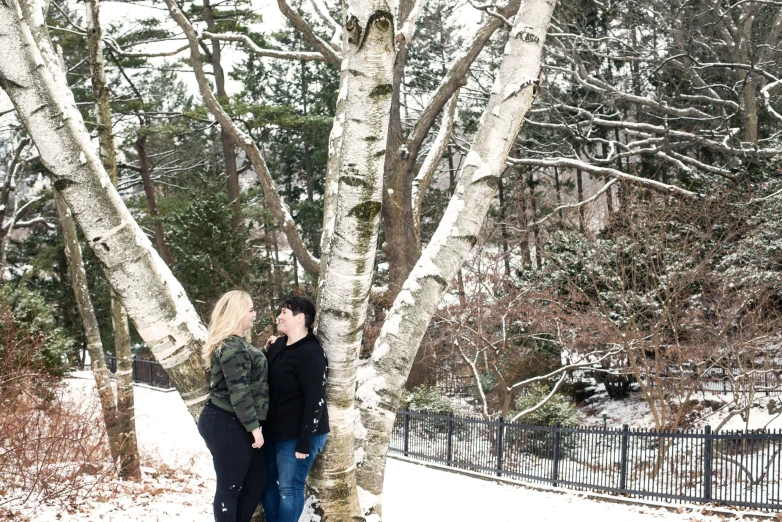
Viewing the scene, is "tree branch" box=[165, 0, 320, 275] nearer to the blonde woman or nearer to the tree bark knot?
the blonde woman

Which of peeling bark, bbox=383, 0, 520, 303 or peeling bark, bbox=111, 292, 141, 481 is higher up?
peeling bark, bbox=383, 0, 520, 303

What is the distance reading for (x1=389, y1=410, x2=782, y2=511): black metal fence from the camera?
10.1m

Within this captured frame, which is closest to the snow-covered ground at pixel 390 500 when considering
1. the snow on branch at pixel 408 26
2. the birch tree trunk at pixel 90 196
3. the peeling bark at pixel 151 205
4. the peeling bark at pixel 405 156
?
the birch tree trunk at pixel 90 196

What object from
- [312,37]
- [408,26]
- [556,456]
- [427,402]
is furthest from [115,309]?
Answer: [427,402]

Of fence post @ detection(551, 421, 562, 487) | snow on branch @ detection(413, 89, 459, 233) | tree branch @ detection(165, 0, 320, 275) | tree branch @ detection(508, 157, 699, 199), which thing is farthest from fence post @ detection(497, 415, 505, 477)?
tree branch @ detection(508, 157, 699, 199)

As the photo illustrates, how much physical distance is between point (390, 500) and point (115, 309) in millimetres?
4902

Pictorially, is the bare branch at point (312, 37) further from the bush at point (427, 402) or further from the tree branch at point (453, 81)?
the bush at point (427, 402)

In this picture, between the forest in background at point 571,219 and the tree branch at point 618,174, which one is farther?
the tree branch at point 618,174

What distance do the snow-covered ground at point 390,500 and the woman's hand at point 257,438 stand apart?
3960mm

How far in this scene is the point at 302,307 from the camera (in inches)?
137

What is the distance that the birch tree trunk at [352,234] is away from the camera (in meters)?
2.77

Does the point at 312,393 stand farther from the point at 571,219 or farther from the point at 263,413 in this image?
the point at 571,219

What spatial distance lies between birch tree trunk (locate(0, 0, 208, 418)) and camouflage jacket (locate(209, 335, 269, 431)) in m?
0.25

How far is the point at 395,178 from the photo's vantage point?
13.3 metres
